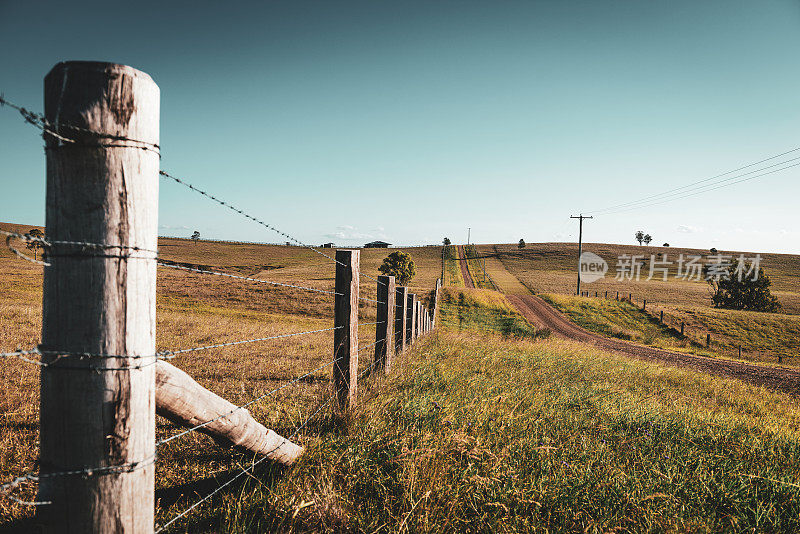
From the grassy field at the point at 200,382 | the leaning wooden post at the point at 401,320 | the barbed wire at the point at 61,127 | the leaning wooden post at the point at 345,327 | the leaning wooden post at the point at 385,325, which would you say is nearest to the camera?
the barbed wire at the point at 61,127

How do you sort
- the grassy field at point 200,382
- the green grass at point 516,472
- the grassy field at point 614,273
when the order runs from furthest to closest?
the grassy field at point 614,273, the grassy field at point 200,382, the green grass at point 516,472

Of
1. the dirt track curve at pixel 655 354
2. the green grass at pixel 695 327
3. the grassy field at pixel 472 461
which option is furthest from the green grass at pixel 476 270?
the grassy field at pixel 472 461

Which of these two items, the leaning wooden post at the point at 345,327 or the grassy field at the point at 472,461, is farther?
the leaning wooden post at the point at 345,327

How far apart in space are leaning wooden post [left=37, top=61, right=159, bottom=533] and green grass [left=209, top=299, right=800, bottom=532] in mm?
954

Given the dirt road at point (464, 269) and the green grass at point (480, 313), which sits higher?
the dirt road at point (464, 269)

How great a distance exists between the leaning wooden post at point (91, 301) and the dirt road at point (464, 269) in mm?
54532

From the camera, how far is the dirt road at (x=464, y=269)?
57325mm

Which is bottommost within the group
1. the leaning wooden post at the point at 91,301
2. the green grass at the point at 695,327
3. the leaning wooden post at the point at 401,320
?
the green grass at the point at 695,327

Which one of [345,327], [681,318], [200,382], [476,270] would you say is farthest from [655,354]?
[476,270]

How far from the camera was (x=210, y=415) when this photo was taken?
1.73 meters

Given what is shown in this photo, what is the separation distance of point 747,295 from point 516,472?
195ft

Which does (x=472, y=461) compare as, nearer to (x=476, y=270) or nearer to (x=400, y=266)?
(x=400, y=266)

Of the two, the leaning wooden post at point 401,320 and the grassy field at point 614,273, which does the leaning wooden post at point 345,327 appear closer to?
the leaning wooden post at point 401,320

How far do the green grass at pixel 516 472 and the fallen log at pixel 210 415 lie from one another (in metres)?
0.24
